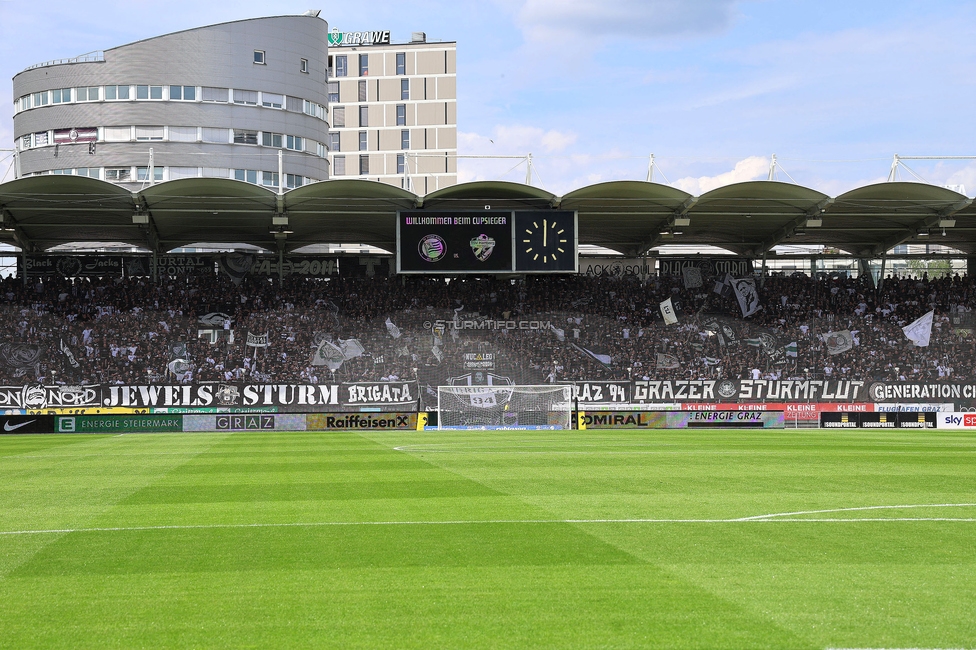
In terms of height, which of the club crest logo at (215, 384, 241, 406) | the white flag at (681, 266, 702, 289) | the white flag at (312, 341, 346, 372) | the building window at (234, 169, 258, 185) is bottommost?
the club crest logo at (215, 384, 241, 406)

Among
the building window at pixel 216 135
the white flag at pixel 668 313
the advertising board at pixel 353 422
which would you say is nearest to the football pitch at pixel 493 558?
the advertising board at pixel 353 422

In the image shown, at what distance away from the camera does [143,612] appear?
269 inches

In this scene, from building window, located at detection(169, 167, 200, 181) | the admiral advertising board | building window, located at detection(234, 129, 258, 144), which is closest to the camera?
the admiral advertising board

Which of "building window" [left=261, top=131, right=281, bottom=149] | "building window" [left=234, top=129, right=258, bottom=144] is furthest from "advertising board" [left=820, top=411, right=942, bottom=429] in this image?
"building window" [left=234, top=129, right=258, bottom=144]

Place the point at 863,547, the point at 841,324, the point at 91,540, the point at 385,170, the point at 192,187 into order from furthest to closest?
the point at 385,170, the point at 841,324, the point at 192,187, the point at 91,540, the point at 863,547

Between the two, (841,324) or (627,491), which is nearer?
(627,491)

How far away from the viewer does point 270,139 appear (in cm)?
7825

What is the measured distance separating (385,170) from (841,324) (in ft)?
256

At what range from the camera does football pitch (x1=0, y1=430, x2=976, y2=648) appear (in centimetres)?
630

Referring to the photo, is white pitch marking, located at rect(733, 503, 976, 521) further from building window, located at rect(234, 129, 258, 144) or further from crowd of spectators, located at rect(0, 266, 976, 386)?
building window, located at rect(234, 129, 258, 144)

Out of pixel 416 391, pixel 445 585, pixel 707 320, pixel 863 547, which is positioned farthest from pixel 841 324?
pixel 445 585

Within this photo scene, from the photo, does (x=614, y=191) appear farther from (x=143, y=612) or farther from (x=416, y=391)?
(x=143, y=612)

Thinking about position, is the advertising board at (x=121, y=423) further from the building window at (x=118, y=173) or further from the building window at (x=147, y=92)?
the building window at (x=147, y=92)

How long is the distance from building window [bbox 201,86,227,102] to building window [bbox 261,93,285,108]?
335cm
